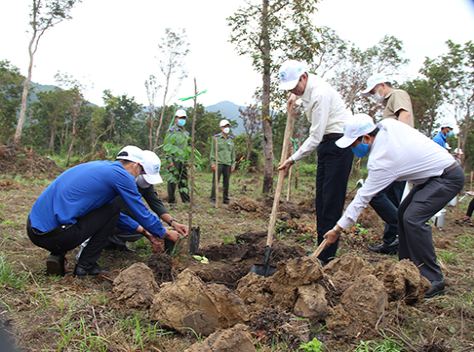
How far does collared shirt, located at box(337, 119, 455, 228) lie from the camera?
3271 millimetres

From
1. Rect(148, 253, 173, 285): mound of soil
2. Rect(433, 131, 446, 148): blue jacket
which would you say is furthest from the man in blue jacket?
Rect(433, 131, 446, 148): blue jacket

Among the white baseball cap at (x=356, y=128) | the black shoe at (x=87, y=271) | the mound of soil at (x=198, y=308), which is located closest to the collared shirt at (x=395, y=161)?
the white baseball cap at (x=356, y=128)

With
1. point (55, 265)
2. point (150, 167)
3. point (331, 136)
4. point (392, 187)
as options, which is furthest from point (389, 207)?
point (55, 265)

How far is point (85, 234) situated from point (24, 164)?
33.8ft

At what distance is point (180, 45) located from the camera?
24.8 metres

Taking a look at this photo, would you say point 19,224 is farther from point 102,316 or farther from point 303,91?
point 303,91

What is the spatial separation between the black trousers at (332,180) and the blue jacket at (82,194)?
171cm

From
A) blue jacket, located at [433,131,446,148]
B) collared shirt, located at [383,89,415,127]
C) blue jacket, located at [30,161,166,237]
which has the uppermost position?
collared shirt, located at [383,89,415,127]

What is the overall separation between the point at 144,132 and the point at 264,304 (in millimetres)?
32898

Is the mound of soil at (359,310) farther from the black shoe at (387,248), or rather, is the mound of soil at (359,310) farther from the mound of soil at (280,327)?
the black shoe at (387,248)

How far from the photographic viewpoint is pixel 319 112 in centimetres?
385

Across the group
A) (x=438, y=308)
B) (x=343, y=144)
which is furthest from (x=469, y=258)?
(x=343, y=144)

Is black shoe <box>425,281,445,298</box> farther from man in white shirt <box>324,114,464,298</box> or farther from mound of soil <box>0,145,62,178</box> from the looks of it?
mound of soil <box>0,145,62,178</box>

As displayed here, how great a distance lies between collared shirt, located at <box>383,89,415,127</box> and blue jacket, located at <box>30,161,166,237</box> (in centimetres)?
283
